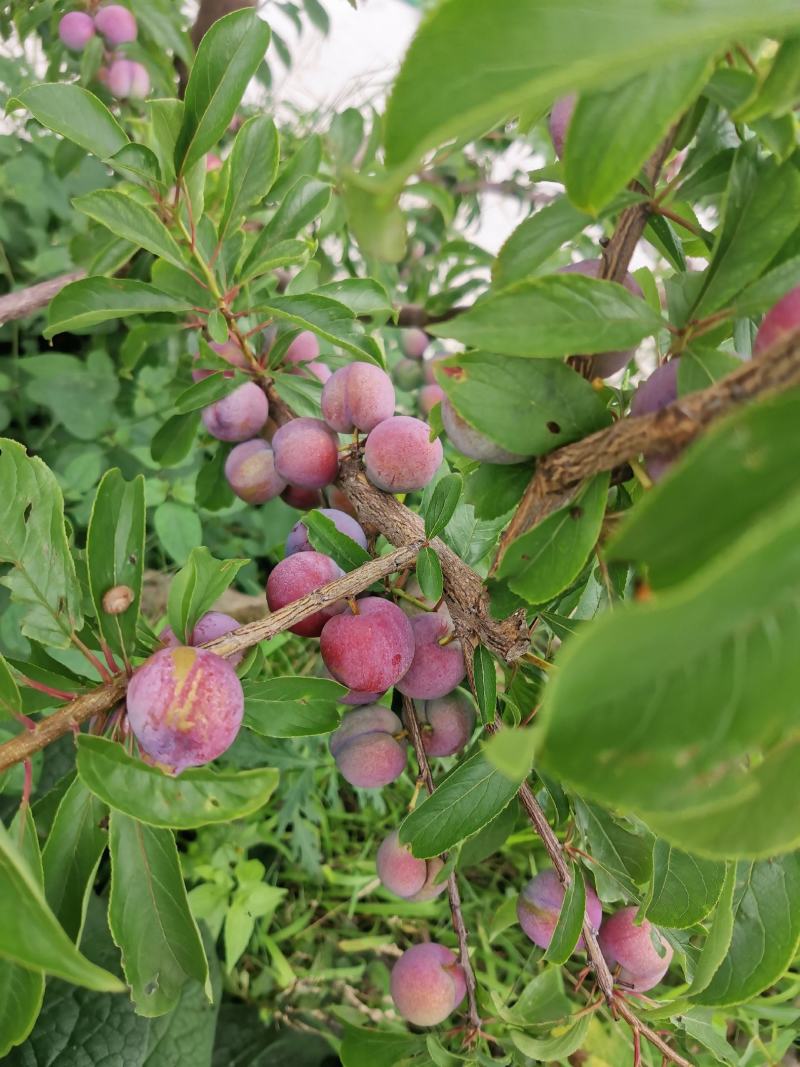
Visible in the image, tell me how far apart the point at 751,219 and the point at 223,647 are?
37 centimetres

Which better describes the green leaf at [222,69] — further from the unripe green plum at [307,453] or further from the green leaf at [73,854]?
the green leaf at [73,854]

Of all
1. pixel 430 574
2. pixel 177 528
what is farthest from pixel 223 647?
pixel 177 528

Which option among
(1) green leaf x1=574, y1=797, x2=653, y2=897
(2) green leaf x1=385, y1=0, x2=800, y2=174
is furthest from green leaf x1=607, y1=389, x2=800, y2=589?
(1) green leaf x1=574, y1=797, x2=653, y2=897

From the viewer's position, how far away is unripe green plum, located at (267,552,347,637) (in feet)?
1.84

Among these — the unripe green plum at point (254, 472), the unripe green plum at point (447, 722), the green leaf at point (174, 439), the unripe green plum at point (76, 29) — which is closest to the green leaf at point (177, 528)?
the green leaf at point (174, 439)

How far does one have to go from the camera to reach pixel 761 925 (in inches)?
16.9

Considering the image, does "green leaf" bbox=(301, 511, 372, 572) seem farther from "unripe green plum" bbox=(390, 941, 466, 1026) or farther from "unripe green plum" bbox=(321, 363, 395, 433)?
"unripe green plum" bbox=(390, 941, 466, 1026)

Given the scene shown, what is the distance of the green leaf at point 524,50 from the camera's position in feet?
0.66

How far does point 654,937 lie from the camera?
62 centimetres

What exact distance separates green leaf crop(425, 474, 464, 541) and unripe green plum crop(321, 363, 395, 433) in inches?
5.6

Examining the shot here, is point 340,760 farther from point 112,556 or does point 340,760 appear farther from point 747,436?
point 747,436

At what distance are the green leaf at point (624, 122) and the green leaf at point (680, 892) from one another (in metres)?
0.41

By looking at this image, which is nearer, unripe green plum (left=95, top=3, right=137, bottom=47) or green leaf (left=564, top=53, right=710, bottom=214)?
green leaf (left=564, top=53, right=710, bottom=214)

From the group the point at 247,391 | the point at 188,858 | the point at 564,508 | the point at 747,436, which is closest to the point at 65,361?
the point at 247,391
